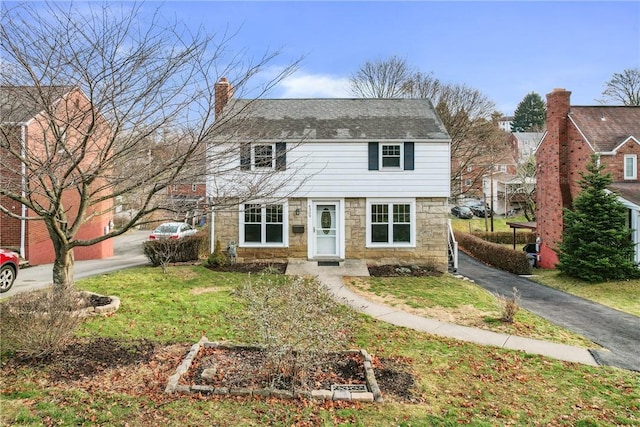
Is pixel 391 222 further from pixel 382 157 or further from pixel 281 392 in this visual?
pixel 281 392

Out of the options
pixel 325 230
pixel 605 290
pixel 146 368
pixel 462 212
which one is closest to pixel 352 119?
pixel 325 230

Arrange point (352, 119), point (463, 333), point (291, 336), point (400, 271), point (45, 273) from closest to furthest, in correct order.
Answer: point (291, 336) < point (463, 333) < point (400, 271) < point (45, 273) < point (352, 119)

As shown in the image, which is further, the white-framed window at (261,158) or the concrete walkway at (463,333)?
the white-framed window at (261,158)

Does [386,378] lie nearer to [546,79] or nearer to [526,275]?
[526,275]

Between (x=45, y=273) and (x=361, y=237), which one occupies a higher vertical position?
(x=361, y=237)

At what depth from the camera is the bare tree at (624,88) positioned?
3800cm

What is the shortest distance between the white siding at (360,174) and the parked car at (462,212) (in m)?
26.0

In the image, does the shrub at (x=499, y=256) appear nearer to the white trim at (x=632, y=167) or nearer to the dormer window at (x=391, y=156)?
the white trim at (x=632, y=167)

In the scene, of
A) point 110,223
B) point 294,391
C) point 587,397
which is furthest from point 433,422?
point 110,223

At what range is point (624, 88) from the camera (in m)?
38.7

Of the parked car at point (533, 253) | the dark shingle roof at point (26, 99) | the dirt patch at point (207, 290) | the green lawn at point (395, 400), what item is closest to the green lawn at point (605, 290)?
the parked car at point (533, 253)

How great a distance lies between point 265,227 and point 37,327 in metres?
10.1

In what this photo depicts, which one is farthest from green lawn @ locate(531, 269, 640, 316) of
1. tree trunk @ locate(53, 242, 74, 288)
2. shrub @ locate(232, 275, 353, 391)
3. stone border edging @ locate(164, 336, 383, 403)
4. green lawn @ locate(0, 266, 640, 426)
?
tree trunk @ locate(53, 242, 74, 288)

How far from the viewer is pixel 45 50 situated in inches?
229
